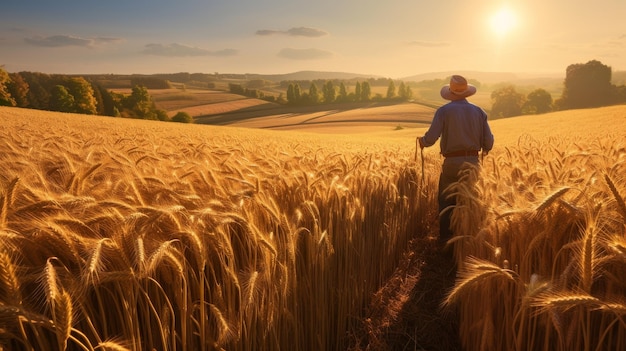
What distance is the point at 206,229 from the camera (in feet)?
5.78

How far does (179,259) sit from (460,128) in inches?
146

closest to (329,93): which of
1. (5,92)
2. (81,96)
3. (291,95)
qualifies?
(291,95)

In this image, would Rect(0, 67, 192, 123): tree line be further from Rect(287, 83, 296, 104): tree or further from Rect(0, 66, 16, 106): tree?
Rect(287, 83, 296, 104): tree

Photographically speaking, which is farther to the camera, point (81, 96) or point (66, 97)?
point (81, 96)

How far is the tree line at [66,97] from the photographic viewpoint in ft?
156

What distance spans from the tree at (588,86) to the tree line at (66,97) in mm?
56941

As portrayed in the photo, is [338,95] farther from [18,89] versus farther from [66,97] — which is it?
[18,89]

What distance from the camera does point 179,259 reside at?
166 centimetres

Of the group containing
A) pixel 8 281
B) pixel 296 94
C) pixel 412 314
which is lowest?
pixel 412 314

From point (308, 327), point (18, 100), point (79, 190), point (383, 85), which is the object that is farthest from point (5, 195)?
point (383, 85)

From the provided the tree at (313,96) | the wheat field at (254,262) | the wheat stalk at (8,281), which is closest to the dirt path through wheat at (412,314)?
the wheat field at (254,262)

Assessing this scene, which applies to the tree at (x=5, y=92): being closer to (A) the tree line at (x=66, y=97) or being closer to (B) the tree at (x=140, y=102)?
(A) the tree line at (x=66, y=97)

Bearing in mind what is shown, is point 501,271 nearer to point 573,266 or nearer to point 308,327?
point 573,266

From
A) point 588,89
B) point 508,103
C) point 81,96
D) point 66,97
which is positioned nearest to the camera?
point 66,97
